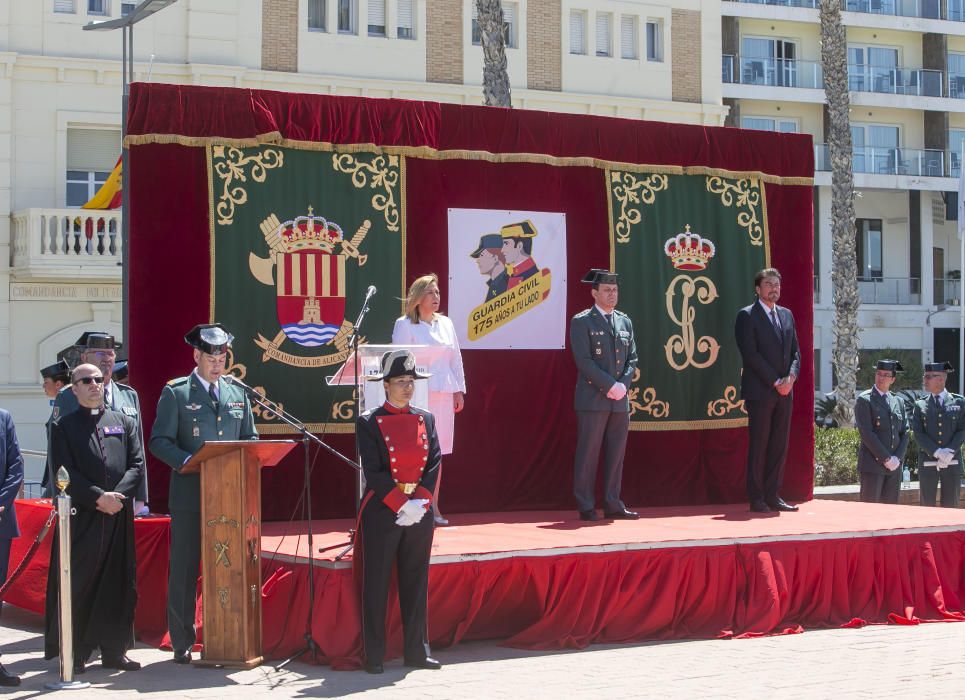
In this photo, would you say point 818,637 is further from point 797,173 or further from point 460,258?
point 797,173

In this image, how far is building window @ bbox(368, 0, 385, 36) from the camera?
27047 millimetres

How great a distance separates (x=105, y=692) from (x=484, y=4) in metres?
12.7

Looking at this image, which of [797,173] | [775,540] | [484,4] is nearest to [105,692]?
[775,540]

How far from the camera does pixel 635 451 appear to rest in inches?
410

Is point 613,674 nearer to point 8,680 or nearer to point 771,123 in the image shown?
point 8,680

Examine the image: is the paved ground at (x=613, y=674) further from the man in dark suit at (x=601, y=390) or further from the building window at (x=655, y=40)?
the building window at (x=655, y=40)

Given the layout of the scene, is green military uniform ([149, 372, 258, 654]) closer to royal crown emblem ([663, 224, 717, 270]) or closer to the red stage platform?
the red stage platform

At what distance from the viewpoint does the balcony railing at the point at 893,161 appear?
3831 cm

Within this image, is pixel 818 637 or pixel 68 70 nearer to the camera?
pixel 818 637

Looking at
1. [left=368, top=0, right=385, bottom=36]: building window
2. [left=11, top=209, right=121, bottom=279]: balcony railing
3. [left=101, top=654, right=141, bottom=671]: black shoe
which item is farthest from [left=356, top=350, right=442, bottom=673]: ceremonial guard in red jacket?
[left=368, top=0, right=385, bottom=36]: building window

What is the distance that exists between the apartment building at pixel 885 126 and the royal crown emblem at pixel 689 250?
2714 centimetres

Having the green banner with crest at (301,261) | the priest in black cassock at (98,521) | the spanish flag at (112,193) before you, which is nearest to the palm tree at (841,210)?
the spanish flag at (112,193)

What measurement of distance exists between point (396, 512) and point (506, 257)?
11.1ft

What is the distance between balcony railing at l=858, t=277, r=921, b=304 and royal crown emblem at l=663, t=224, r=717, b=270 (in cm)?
2916
